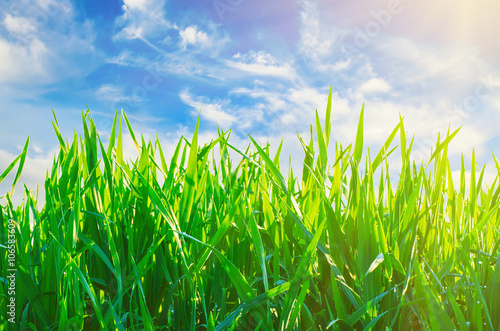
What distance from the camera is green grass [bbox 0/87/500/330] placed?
2.32 feet

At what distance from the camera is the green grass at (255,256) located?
2.32ft

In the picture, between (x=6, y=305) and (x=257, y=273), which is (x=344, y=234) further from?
(x=6, y=305)

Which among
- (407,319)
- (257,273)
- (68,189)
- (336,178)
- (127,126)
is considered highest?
(127,126)

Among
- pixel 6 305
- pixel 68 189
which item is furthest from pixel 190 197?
pixel 6 305

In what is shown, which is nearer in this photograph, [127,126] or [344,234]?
[344,234]

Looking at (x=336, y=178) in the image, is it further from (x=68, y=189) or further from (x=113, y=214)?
(x=68, y=189)

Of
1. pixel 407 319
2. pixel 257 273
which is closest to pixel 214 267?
pixel 257 273

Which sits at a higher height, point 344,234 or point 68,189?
point 68,189

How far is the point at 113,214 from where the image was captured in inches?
36.0

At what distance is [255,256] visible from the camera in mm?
910

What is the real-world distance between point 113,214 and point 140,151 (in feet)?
0.88

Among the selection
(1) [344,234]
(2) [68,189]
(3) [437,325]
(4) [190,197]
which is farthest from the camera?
(2) [68,189]

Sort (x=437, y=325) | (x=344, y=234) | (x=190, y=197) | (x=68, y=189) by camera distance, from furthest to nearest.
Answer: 1. (x=68, y=189)
2. (x=190, y=197)
3. (x=344, y=234)
4. (x=437, y=325)

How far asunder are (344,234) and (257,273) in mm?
255
